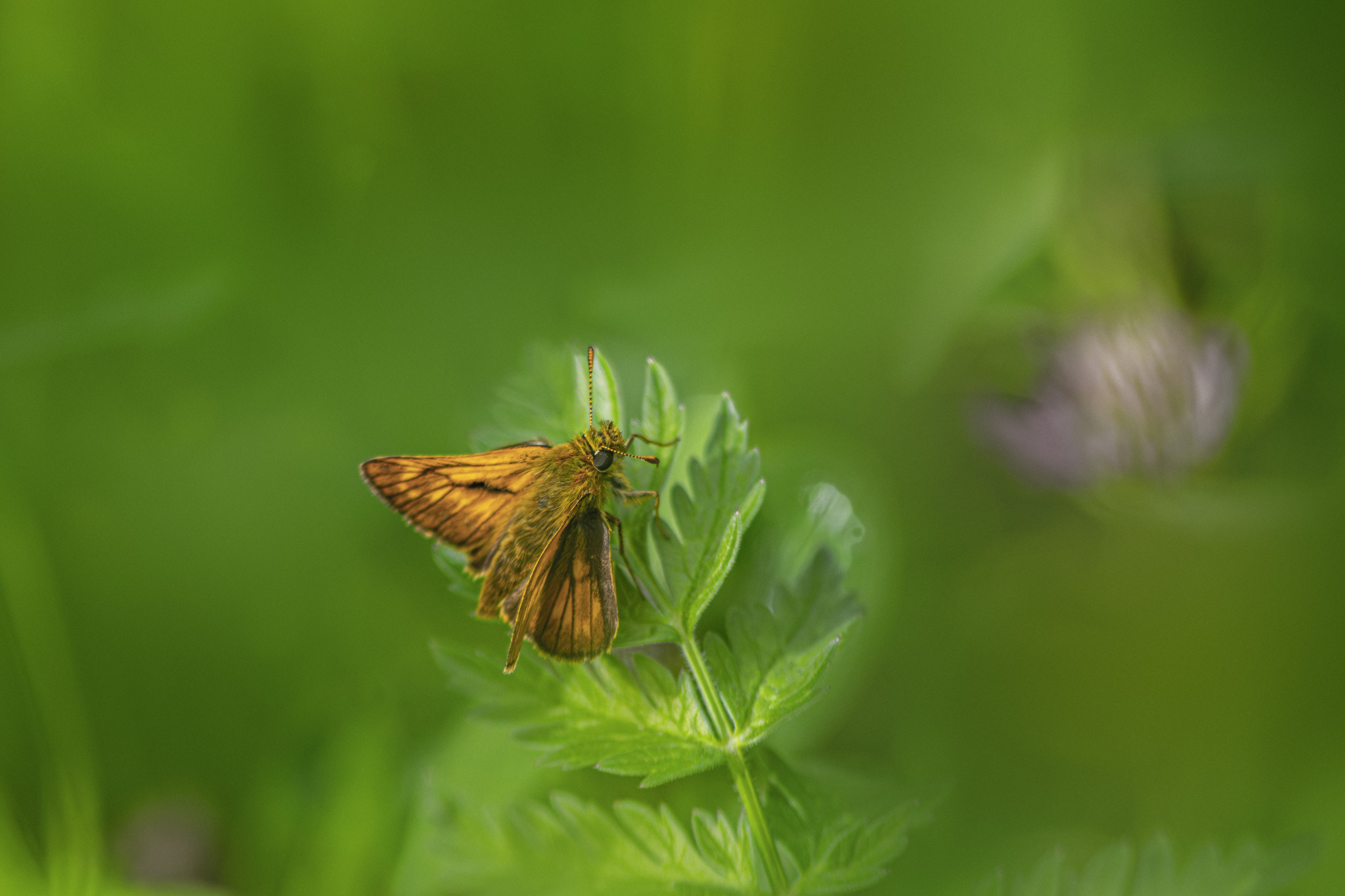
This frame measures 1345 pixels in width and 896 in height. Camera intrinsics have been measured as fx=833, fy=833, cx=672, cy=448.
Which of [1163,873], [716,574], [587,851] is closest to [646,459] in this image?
[716,574]

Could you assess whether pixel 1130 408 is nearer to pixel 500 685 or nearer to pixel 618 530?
pixel 618 530

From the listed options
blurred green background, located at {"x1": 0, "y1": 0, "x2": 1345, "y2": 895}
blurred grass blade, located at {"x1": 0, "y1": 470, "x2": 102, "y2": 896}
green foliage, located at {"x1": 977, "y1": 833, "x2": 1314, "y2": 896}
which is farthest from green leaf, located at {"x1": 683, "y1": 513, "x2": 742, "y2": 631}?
blurred grass blade, located at {"x1": 0, "y1": 470, "x2": 102, "y2": 896}

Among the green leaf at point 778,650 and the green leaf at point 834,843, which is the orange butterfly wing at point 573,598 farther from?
the green leaf at point 834,843

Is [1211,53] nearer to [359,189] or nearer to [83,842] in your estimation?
[359,189]

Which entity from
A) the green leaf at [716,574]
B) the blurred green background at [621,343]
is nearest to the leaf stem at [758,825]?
the green leaf at [716,574]

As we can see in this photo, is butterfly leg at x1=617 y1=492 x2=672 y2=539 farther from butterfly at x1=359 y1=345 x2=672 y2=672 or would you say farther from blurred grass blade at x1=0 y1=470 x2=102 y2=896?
blurred grass blade at x1=0 y1=470 x2=102 y2=896
